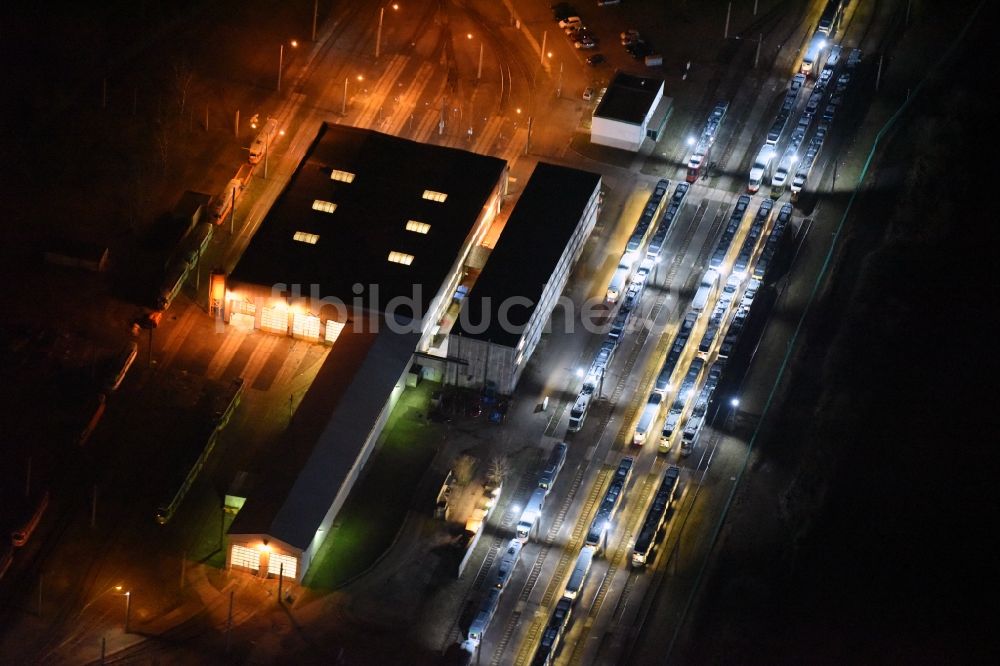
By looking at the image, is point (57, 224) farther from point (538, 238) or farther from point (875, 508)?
point (875, 508)

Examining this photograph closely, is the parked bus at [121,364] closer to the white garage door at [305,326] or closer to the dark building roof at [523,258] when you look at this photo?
the white garage door at [305,326]

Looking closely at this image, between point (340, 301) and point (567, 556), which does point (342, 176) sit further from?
point (567, 556)

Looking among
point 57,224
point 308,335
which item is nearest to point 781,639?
point 308,335

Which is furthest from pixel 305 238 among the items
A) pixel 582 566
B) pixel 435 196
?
pixel 582 566

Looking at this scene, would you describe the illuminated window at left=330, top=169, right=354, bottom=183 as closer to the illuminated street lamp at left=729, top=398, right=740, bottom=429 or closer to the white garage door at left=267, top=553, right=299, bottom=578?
the illuminated street lamp at left=729, top=398, right=740, bottom=429

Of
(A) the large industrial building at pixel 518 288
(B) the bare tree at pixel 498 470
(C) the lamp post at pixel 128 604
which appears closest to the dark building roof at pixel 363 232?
(A) the large industrial building at pixel 518 288

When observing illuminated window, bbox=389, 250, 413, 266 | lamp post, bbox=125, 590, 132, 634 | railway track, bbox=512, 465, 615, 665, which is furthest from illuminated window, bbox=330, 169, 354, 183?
lamp post, bbox=125, 590, 132, 634
